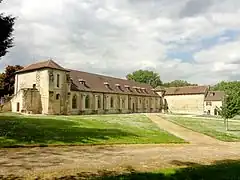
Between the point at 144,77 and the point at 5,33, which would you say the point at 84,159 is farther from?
the point at 144,77

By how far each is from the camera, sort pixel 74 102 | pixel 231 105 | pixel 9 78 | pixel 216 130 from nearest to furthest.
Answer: pixel 216 130
pixel 231 105
pixel 74 102
pixel 9 78

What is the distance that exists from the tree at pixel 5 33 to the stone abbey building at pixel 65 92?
2802 centimetres

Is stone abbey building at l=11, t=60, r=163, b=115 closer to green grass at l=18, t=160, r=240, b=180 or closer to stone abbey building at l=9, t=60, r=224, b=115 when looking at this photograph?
stone abbey building at l=9, t=60, r=224, b=115

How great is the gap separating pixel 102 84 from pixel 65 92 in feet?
45.9

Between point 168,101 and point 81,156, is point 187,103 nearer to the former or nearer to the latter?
point 168,101

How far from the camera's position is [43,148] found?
1552 centimetres

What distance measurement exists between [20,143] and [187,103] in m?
70.6

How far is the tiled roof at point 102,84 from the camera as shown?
57.4 meters

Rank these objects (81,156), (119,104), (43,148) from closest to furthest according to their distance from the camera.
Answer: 1. (81,156)
2. (43,148)
3. (119,104)

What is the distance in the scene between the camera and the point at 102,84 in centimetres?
6412

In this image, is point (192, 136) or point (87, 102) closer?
point (192, 136)

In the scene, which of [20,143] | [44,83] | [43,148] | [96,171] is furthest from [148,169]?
[44,83]

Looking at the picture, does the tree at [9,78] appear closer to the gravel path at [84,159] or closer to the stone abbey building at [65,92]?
the stone abbey building at [65,92]

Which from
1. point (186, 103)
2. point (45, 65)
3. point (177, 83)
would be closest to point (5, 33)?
point (45, 65)
